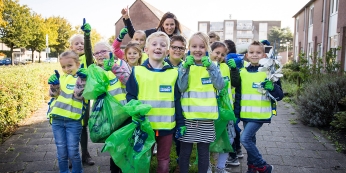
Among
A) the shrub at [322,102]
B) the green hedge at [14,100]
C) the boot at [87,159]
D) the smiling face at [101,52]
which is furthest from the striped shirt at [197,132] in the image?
the shrub at [322,102]

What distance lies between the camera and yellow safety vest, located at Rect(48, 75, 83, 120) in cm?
343

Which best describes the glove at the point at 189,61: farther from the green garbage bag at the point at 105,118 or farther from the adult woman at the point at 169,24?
the adult woman at the point at 169,24

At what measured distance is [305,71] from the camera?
994 centimetres

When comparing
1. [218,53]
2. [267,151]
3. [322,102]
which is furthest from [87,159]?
[322,102]

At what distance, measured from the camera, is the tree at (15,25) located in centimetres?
2905

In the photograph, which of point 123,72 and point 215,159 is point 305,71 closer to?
point 215,159

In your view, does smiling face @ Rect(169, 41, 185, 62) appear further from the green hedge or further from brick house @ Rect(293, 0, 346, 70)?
brick house @ Rect(293, 0, 346, 70)

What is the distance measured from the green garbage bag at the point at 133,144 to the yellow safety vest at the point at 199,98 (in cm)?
50

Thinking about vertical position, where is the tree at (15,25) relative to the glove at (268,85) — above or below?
above

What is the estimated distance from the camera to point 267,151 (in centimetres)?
515

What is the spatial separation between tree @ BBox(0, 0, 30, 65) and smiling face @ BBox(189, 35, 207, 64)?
30.3 meters

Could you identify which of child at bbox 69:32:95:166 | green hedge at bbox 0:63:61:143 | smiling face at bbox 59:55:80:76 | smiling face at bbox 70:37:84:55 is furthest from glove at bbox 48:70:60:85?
green hedge at bbox 0:63:61:143

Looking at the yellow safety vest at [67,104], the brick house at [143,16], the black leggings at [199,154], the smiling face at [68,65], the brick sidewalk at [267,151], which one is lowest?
the brick sidewalk at [267,151]

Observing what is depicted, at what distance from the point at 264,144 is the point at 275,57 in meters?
2.38
